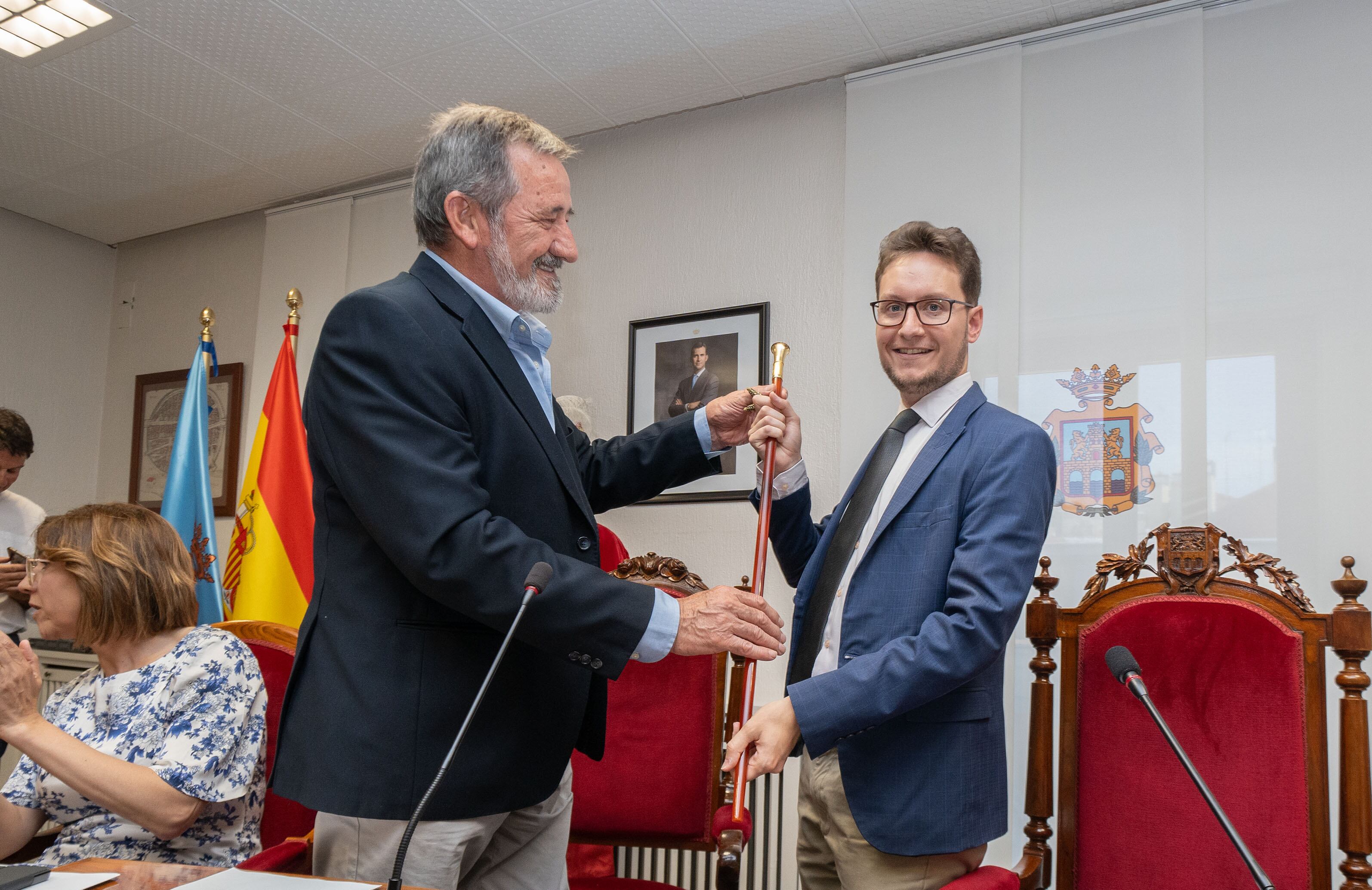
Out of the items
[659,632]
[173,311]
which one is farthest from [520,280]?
[173,311]

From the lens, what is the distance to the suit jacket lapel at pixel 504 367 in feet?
4.46

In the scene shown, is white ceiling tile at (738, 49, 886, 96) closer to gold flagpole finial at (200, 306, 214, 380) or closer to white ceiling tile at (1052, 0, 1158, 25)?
white ceiling tile at (1052, 0, 1158, 25)

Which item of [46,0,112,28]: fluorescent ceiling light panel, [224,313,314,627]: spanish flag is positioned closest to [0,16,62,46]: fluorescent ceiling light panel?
[46,0,112,28]: fluorescent ceiling light panel

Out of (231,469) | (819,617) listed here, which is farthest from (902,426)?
(231,469)

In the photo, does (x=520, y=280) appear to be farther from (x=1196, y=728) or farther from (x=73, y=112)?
(x=73, y=112)

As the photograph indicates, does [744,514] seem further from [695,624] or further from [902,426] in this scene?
[695,624]

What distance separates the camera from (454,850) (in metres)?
1.23

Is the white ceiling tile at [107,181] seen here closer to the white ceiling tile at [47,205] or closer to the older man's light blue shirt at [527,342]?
the white ceiling tile at [47,205]

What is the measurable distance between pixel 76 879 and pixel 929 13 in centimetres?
303

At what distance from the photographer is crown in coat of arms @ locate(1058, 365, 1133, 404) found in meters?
2.88

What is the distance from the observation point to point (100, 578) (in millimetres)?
1769

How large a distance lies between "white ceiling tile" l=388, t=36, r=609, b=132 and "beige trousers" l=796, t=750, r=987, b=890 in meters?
2.68

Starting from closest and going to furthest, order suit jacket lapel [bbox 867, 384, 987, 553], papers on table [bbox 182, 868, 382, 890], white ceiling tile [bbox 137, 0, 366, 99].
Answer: papers on table [bbox 182, 868, 382, 890] < suit jacket lapel [bbox 867, 384, 987, 553] < white ceiling tile [bbox 137, 0, 366, 99]

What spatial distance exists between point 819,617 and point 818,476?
67.2 inches
